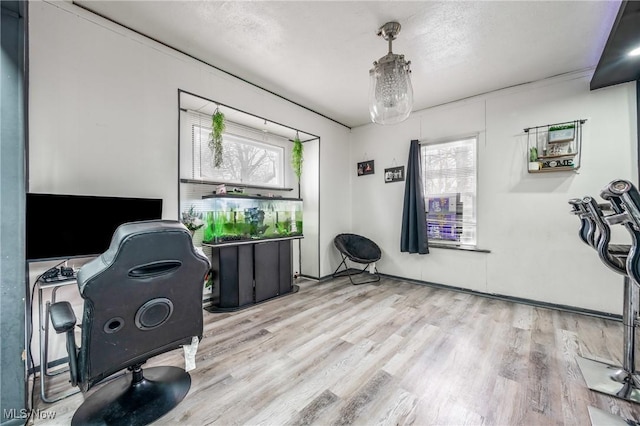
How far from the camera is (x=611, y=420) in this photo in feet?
4.75

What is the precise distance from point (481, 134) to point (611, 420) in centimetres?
332

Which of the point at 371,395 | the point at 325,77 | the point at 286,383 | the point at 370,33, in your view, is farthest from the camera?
the point at 325,77

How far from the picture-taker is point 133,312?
1276mm

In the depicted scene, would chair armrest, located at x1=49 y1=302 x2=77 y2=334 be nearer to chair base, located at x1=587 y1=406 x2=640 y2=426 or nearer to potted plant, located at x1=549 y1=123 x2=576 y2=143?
chair base, located at x1=587 y1=406 x2=640 y2=426

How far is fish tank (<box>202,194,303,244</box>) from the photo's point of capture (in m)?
3.14

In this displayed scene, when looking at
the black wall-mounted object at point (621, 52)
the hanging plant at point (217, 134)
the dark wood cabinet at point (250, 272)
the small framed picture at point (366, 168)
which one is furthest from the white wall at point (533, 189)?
the hanging plant at point (217, 134)

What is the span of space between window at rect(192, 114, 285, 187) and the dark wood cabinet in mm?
1058

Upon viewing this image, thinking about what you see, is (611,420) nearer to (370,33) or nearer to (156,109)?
(370,33)

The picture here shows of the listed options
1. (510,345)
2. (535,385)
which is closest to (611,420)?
(535,385)

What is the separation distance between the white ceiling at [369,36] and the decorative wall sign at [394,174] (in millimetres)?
1444

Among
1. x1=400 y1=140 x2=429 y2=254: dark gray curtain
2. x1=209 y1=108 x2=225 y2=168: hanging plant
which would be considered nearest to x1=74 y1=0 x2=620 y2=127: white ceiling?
x1=209 y1=108 x2=225 y2=168: hanging plant

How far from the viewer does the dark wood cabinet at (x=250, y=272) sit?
3129mm

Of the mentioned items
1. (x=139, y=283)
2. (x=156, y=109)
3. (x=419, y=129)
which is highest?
(x=419, y=129)

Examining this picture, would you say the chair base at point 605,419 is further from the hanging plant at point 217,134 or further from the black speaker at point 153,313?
the hanging plant at point 217,134
